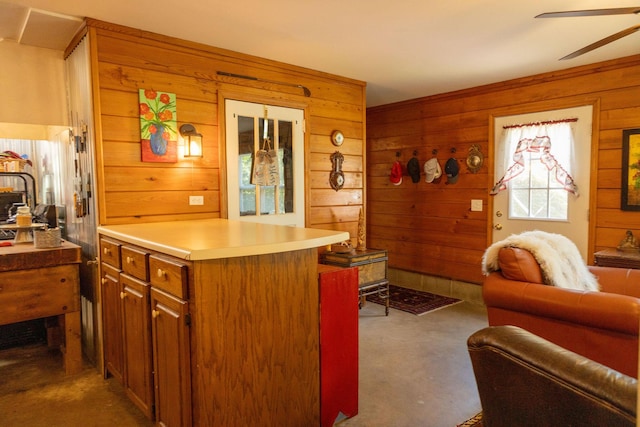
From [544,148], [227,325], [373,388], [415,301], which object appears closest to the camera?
[227,325]

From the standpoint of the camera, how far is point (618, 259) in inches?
127

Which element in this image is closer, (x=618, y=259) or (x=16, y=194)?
(x=618, y=259)

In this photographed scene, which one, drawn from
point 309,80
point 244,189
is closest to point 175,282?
point 244,189

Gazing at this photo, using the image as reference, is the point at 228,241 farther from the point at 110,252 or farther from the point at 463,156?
the point at 463,156

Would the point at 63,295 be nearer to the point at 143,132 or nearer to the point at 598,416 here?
the point at 143,132

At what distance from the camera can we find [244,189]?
3467 mm

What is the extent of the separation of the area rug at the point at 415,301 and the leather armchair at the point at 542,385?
3084mm

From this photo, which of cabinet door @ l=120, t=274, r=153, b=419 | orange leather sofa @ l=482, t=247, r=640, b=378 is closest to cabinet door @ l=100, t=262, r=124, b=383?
cabinet door @ l=120, t=274, r=153, b=419

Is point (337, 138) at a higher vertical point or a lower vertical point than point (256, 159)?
higher

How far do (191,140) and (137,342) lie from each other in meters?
1.50

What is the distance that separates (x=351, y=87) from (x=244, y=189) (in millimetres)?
1633

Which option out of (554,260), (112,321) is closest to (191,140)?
(112,321)

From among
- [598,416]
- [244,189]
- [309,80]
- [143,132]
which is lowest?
[598,416]

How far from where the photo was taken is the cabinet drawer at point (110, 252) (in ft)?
7.67
